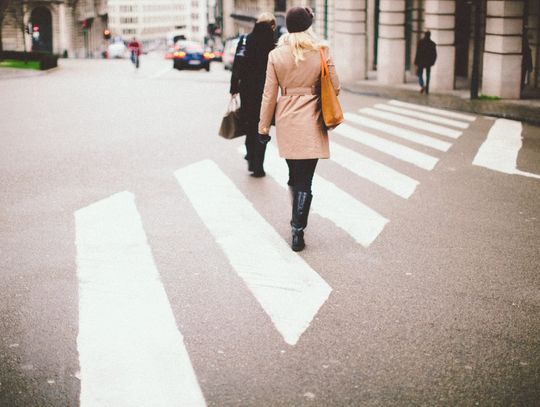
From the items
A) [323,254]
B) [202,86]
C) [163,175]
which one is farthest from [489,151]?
[202,86]

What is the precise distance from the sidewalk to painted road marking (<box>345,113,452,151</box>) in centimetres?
314

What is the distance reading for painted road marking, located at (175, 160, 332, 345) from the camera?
566 centimetres

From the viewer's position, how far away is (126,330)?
17.4 ft

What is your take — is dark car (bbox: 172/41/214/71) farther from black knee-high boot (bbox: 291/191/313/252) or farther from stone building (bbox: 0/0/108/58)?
black knee-high boot (bbox: 291/191/313/252)

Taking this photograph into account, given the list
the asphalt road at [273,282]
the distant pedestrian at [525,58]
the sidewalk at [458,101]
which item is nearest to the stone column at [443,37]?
the sidewalk at [458,101]

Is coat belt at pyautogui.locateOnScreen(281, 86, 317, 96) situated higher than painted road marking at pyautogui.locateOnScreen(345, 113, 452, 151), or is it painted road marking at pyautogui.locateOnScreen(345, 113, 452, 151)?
coat belt at pyautogui.locateOnScreen(281, 86, 317, 96)

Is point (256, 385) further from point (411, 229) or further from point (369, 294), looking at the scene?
point (411, 229)

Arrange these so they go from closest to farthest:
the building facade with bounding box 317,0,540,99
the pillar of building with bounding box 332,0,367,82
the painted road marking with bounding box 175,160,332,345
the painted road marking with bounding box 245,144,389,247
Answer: the painted road marking with bounding box 175,160,332,345 < the painted road marking with bounding box 245,144,389,247 < the building facade with bounding box 317,0,540,99 < the pillar of building with bounding box 332,0,367,82

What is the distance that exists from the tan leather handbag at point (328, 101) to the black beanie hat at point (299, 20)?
0.26 metres

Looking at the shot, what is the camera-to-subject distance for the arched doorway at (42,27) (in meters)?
72.1

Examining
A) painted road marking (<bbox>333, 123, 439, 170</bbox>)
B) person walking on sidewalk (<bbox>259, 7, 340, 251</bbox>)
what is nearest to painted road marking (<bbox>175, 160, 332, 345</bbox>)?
person walking on sidewalk (<bbox>259, 7, 340, 251</bbox>)

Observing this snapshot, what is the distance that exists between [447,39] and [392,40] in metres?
2.90

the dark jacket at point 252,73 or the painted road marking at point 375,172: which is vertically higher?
the dark jacket at point 252,73

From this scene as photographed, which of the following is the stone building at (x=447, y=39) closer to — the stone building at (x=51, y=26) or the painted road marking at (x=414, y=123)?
the painted road marking at (x=414, y=123)
